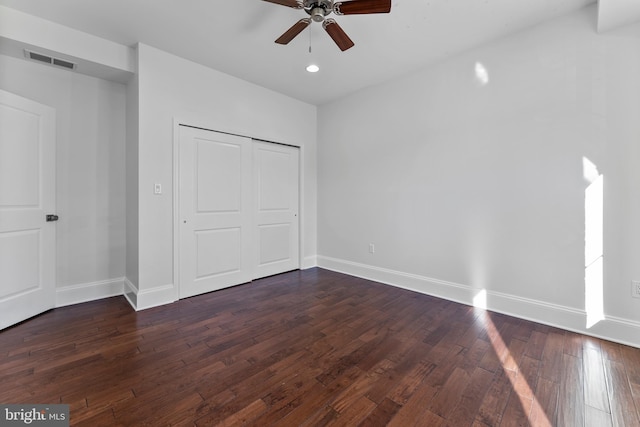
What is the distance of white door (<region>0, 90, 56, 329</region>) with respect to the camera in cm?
240

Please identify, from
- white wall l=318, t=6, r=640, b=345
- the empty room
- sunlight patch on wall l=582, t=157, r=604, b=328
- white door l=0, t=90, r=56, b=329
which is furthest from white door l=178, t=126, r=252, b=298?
sunlight patch on wall l=582, t=157, r=604, b=328

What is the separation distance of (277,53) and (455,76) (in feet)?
6.77

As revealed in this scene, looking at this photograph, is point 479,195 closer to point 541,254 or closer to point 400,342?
point 541,254

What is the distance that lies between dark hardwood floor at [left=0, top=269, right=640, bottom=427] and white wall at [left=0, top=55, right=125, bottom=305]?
1.48 ft

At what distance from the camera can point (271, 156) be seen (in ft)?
13.6

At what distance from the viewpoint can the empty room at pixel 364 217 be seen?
168 cm

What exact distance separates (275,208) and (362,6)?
9.47 feet

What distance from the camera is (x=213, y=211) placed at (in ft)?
11.3

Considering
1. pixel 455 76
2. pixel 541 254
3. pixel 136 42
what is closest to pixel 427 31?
pixel 455 76

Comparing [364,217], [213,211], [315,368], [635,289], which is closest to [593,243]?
[635,289]

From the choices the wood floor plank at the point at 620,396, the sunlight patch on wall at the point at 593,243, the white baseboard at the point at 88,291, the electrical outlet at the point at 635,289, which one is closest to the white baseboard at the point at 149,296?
the white baseboard at the point at 88,291

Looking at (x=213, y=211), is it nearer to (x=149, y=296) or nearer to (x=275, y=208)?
(x=275, y=208)

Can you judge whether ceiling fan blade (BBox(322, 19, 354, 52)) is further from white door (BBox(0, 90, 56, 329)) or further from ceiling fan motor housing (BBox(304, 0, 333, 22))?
white door (BBox(0, 90, 56, 329))

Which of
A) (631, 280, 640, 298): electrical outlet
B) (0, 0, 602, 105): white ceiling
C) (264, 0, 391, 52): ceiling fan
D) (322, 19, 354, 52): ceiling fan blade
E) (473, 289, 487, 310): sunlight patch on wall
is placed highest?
(0, 0, 602, 105): white ceiling
